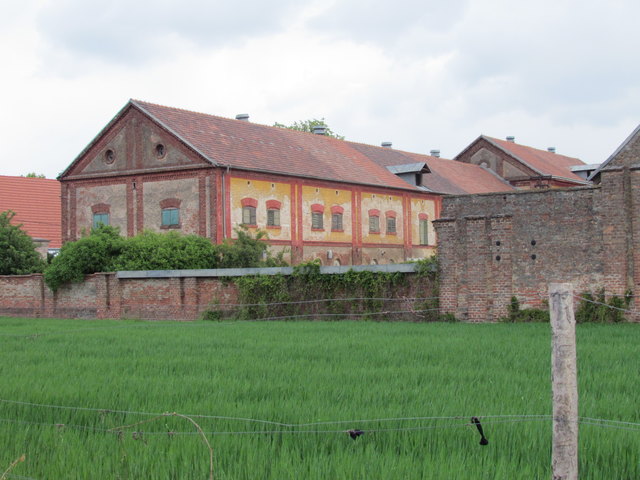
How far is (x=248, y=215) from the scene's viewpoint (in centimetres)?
4203

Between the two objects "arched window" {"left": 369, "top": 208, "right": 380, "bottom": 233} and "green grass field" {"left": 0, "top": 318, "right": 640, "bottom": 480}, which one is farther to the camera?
"arched window" {"left": 369, "top": 208, "right": 380, "bottom": 233}

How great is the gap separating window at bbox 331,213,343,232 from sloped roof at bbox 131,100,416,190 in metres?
1.93

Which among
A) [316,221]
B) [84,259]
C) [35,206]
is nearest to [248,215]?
[316,221]

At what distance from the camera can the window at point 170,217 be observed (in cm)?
4184

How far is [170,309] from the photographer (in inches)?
1212

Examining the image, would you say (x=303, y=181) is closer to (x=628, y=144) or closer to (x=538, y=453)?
(x=628, y=144)

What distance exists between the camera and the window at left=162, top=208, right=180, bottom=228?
137 feet

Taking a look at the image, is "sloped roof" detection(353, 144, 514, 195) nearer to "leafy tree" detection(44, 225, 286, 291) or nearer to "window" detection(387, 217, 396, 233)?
"window" detection(387, 217, 396, 233)

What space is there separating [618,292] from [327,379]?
1333 cm

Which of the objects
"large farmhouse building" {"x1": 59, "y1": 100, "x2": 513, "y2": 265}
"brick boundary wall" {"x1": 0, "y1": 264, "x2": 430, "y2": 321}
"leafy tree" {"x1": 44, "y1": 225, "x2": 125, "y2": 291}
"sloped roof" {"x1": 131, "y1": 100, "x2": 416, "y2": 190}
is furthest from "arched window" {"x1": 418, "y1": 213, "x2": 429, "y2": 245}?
"brick boundary wall" {"x1": 0, "y1": 264, "x2": 430, "y2": 321}

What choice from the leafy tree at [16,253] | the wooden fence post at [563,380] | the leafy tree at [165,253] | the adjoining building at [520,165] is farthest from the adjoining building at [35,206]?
the wooden fence post at [563,380]

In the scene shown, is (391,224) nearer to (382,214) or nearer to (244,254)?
(382,214)

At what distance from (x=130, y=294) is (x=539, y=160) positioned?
46.9m

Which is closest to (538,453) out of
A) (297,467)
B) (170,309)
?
(297,467)
